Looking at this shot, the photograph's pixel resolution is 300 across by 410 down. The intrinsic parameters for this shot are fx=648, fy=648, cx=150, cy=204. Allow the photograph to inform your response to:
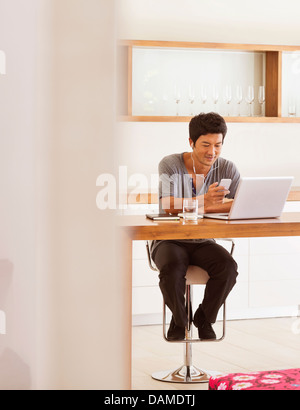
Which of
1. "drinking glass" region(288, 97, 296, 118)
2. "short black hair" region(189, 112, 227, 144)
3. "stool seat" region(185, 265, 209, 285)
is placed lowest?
"stool seat" region(185, 265, 209, 285)

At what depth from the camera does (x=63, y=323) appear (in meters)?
0.85

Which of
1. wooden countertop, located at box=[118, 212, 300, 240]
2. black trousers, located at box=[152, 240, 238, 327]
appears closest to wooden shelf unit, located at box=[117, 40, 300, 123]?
black trousers, located at box=[152, 240, 238, 327]

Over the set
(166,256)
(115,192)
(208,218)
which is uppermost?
(115,192)

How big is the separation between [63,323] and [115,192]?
19 cm

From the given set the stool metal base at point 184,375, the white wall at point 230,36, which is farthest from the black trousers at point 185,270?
the white wall at point 230,36

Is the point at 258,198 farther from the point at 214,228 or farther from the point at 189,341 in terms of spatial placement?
the point at 189,341

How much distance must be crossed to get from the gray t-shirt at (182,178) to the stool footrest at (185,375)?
485 mm

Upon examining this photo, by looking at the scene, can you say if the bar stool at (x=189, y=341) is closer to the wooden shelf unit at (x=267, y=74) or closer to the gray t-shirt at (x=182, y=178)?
the gray t-shirt at (x=182, y=178)

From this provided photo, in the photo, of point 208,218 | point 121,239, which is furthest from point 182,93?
point 121,239

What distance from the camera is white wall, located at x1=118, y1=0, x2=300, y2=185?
396 centimetres

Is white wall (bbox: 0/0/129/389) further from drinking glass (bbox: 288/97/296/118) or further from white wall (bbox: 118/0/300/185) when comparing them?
drinking glass (bbox: 288/97/296/118)

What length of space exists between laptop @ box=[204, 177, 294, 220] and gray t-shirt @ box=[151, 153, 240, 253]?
314 mm

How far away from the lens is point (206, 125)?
2734 millimetres

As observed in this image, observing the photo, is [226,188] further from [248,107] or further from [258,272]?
[248,107]
